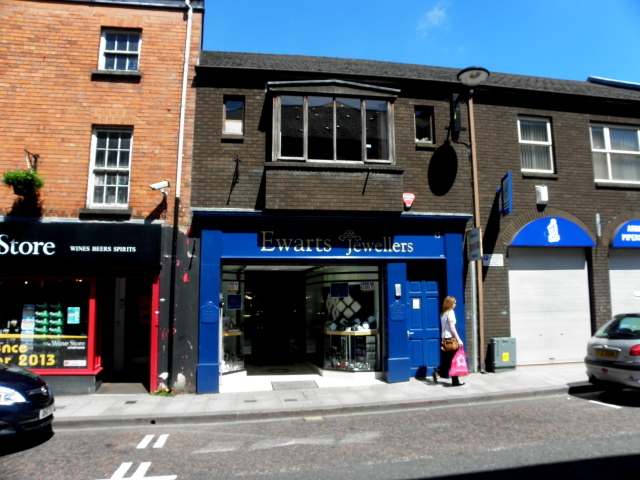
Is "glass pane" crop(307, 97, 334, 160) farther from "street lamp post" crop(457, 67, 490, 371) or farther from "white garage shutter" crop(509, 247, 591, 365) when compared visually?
"white garage shutter" crop(509, 247, 591, 365)

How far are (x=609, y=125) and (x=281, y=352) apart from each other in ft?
36.2

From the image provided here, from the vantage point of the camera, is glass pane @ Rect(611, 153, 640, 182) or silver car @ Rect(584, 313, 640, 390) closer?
silver car @ Rect(584, 313, 640, 390)

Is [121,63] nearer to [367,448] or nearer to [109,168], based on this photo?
[109,168]

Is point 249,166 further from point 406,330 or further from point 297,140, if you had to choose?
point 406,330

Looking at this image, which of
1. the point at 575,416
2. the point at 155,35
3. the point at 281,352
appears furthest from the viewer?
the point at 281,352

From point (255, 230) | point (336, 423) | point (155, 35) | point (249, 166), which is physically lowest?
point (336, 423)

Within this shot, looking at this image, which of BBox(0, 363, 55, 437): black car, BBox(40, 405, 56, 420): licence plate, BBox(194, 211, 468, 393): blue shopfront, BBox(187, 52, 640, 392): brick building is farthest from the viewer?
BBox(187, 52, 640, 392): brick building

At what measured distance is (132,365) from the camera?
11508 millimetres

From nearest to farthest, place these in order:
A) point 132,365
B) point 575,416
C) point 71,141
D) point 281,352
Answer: point 575,416
point 71,141
point 132,365
point 281,352

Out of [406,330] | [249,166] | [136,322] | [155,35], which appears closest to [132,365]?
[136,322]

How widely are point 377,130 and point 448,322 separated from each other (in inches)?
180

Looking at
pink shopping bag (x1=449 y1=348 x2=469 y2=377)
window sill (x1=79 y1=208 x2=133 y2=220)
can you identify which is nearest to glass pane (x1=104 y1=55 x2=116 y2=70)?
window sill (x1=79 y1=208 x2=133 y2=220)

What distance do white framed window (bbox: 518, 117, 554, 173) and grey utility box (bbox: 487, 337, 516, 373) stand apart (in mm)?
4401

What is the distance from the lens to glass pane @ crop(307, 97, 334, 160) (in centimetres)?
1018
